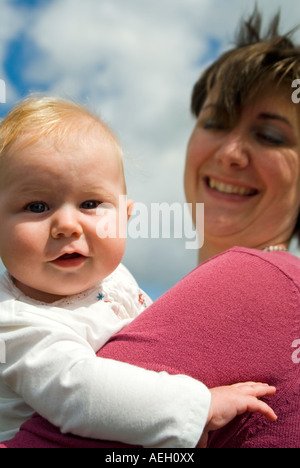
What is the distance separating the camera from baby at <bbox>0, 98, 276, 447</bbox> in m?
1.37

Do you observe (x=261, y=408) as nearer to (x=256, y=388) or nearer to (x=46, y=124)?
(x=256, y=388)

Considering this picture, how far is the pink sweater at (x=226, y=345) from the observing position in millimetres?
1531

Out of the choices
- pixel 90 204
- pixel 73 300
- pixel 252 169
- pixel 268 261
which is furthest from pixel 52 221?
pixel 252 169

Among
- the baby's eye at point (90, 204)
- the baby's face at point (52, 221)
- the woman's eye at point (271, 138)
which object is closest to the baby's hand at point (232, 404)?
the baby's face at point (52, 221)

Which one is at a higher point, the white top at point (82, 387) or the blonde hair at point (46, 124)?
the blonde hair at point (46, 124)

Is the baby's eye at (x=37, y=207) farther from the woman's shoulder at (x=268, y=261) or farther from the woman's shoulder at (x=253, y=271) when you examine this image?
the woman's shoulder at (x=268, y=261)

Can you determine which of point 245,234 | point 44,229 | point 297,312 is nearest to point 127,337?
point 44,229

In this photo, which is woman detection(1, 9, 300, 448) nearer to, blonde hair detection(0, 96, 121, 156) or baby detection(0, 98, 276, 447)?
baby detection(0, 98, 276, 447)

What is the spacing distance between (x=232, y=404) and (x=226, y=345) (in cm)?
19

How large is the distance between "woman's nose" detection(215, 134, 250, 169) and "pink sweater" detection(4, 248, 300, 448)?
4.43ft

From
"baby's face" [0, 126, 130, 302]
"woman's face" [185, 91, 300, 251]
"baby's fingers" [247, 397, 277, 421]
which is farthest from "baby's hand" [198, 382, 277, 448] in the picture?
"woman's face" [185, 91, 300, 251]

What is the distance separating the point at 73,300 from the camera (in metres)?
1.79

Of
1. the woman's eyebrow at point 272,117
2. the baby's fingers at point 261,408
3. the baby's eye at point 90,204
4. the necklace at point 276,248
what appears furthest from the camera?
the woman's eyebrow at point 272,117

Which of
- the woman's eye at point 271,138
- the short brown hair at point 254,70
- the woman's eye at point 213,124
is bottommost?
the woman's eye at point 271,138
